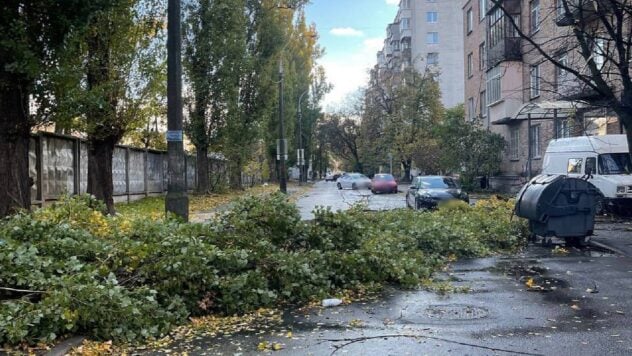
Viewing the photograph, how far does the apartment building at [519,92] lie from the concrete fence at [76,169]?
49.0 ft

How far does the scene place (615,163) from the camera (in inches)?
722

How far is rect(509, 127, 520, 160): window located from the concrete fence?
19.0 meters

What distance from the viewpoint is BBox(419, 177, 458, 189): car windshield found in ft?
74.3

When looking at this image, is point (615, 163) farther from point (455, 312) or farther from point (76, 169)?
point (76, 169)

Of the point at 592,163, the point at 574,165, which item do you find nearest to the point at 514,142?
the point at 574,165

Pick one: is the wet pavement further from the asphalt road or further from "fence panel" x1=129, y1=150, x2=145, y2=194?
"fence panel" x1=129, y1=150, x2=145, y2=194

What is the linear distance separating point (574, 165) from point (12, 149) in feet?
53.7

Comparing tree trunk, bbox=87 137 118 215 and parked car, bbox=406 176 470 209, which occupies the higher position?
tree trunk, bbox=87 137 118 215

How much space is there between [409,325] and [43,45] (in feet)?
28.2

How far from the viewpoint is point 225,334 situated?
6289 mm

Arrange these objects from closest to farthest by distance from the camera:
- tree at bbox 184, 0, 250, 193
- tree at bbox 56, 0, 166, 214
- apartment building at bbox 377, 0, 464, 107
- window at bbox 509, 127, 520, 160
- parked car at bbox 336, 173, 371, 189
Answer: tree at bbox 56, 0, 166, 214
tree at bbox 184, 0, 250, 193
window at bbox 509, 127, 520, 160
parked car at bbox 336, 173, 371, 189
apartment building at bbox 377, 0, 464, 107

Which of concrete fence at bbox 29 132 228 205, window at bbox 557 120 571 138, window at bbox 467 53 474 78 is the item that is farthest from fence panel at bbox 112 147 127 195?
window at bbox 467 53 474 78

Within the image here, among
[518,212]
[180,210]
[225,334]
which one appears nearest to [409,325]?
[225,334]

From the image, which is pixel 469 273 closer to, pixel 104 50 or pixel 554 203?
pixel 554 203
